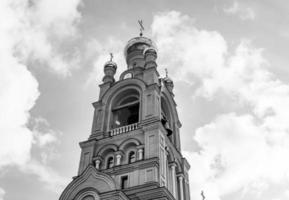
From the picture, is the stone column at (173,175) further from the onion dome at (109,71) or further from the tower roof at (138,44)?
the tower roof at (138,44)

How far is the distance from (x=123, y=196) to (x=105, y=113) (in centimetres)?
910

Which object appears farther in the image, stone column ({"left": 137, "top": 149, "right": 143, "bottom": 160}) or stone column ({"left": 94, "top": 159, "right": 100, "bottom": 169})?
stone column ({"left": 94, "top": 159, "right": 100, "bottom": 169})

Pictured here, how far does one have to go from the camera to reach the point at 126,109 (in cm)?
2908

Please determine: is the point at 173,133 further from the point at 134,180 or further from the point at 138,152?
the point at 134,180

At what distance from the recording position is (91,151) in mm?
25172

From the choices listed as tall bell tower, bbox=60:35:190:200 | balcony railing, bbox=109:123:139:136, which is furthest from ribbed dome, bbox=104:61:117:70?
balcony railing, bbox=109:123:139:136

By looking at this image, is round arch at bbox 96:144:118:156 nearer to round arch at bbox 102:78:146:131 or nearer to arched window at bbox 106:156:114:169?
arched window at bbox 106:156:114:169

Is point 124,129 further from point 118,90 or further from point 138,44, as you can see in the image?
point 138,44

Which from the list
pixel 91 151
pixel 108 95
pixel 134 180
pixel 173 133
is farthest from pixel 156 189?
pixel 108 95

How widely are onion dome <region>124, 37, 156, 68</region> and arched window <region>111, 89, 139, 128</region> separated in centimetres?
395

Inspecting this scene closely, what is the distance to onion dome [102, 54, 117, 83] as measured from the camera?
3031 centimetres

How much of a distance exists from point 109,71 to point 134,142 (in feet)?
27.5

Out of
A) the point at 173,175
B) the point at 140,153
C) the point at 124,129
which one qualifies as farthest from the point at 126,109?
the point at 173,175

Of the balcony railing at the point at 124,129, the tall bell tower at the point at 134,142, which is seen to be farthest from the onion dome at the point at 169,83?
the balcony railing at the point at 124,129
